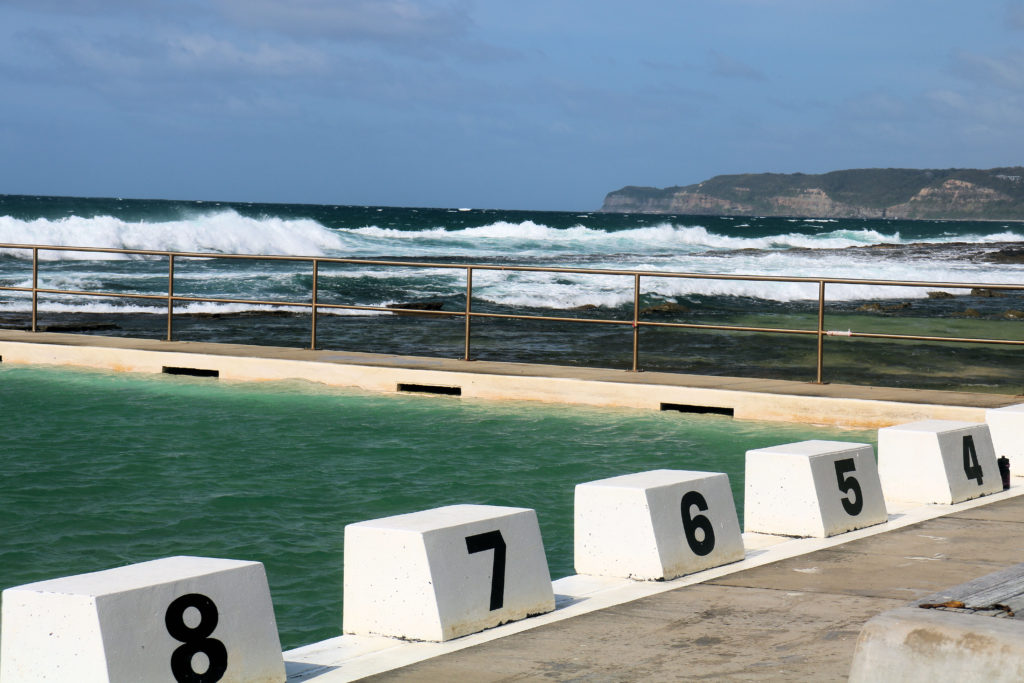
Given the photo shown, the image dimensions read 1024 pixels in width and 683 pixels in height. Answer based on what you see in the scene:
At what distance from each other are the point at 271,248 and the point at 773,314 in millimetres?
28563

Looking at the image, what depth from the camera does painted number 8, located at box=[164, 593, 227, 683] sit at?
3.69m

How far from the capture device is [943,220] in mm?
176500

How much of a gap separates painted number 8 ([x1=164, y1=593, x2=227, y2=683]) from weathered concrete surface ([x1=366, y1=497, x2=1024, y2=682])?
521 mm

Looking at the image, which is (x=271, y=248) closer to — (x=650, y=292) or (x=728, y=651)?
(x=650, y=292)

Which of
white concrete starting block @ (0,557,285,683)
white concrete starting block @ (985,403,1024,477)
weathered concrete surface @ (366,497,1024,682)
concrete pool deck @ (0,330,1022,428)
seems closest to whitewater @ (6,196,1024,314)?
concrete pool deck @ (0,330,1022,428)

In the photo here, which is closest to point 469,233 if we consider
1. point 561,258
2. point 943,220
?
point 561,258

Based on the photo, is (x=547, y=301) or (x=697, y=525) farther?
(x=547, y=301)

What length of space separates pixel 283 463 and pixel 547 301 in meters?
23.2

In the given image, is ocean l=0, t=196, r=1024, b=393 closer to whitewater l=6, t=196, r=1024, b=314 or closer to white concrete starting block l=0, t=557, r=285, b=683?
whitewater l=6, t=196, r=1024, b=314

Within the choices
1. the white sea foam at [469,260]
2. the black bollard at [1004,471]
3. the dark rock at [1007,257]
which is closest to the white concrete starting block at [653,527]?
the black bollard at [1004,471]

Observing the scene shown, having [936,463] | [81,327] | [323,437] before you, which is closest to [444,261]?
[81,327]

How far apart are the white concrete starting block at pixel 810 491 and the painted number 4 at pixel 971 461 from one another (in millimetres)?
1106

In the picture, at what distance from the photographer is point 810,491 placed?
629 centimetres

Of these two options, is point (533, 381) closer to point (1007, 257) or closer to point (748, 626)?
point (748, 626)
